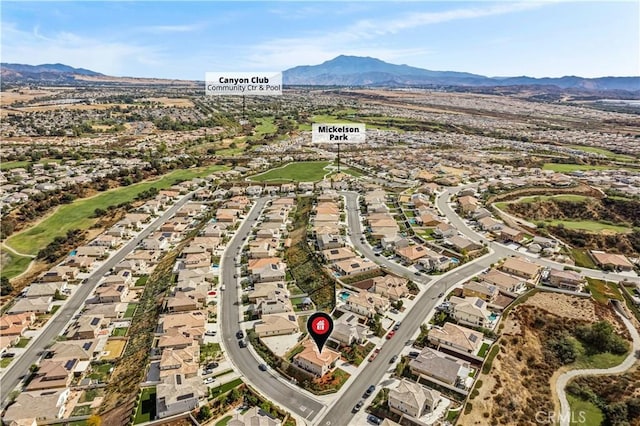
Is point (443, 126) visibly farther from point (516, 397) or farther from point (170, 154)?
point (516, 397)

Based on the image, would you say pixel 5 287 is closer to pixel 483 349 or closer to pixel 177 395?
pixel 177 395

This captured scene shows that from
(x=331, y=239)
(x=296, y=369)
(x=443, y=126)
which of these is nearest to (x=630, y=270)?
(x=331, y=239)

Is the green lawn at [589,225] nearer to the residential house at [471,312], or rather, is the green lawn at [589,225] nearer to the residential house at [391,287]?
the residential house at [471,312]

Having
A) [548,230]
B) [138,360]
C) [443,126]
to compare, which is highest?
[443,126]

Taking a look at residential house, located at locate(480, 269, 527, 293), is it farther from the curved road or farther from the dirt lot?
the curved road

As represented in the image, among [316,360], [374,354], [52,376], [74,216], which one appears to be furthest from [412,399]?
[74,216]

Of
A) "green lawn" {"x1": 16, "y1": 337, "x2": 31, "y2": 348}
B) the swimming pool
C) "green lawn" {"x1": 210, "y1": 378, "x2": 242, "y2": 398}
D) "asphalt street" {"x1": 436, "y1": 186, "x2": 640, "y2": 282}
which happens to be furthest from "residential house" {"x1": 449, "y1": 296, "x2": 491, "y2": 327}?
"green lawn" {"x1": 16, "y1": 337, "x2": 31, "y2": 348}
